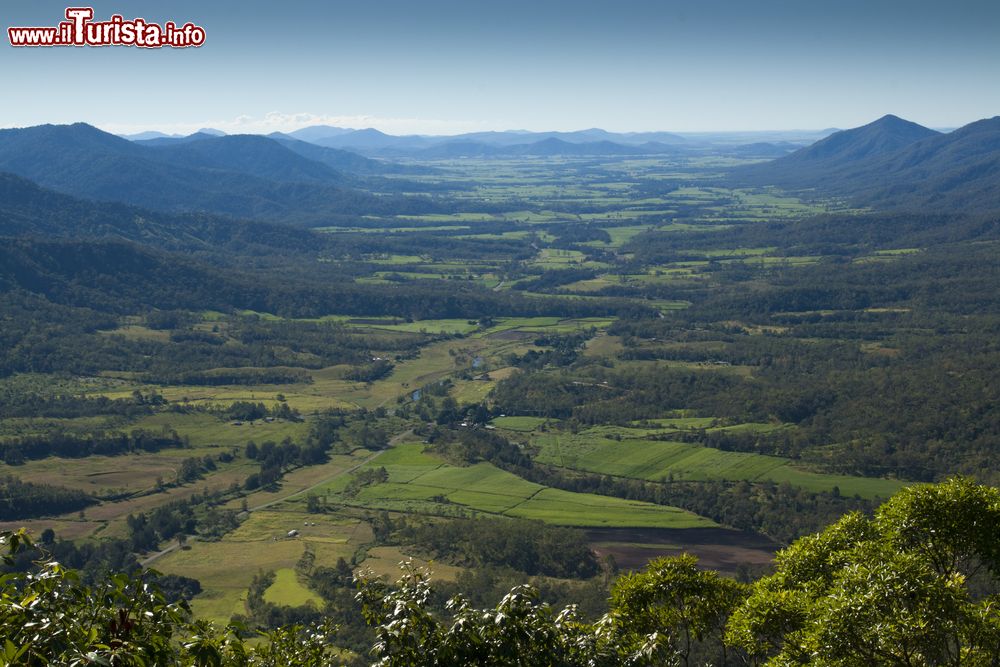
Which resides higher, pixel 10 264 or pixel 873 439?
pixel 10 264

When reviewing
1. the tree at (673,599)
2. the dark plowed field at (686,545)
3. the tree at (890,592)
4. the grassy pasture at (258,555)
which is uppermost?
the tree at (890,592)

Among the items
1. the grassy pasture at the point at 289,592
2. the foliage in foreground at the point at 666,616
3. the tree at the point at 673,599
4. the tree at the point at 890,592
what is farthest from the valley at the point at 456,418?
the tree at the point at 890,592

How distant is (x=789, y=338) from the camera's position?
477 feet

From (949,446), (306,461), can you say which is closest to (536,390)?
(306,461)

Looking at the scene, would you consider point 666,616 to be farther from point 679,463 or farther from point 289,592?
point 679,463

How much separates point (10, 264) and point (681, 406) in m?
134

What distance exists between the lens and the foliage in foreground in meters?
11.7

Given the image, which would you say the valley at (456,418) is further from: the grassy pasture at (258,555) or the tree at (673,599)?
the tree at (673,599)

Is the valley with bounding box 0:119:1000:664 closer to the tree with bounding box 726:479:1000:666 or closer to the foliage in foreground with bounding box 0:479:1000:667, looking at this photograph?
the foliage in foreground with bounding box 0:479:1000:667

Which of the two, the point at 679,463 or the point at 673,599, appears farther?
the point at 679,463

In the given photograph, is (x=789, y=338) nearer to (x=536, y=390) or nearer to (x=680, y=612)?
(x=536, y=390)

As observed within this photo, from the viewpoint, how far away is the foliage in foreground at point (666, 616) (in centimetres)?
1166

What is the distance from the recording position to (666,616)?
71.4 ft

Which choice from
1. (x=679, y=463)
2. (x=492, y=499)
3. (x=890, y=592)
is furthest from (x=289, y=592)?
(x=890, y=592)
